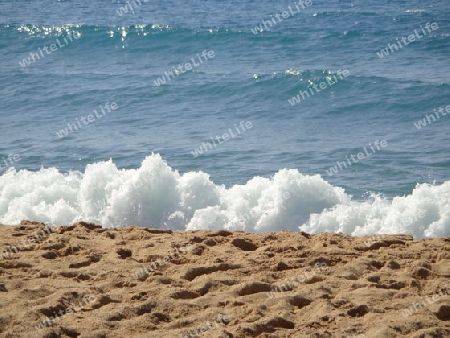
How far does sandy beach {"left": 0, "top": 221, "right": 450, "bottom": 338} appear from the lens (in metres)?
5.17

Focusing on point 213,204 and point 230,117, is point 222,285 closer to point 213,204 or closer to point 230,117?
point 213,204

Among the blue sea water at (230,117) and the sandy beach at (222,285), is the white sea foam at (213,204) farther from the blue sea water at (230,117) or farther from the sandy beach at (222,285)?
the sandy beach at (222,285)

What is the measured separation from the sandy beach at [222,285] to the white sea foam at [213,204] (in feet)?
6.04

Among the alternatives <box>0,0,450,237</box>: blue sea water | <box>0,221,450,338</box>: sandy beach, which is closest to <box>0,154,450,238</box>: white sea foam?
<box>0,0,450,237</box>: blue sea water

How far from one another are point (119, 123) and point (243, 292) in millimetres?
9988

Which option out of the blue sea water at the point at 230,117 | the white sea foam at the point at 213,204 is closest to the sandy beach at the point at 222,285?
the white sea foam at the point at 213,204

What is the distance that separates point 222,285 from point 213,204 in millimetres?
4060

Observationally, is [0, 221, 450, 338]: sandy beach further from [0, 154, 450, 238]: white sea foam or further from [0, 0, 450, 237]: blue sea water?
[0, 0, 450, 237]: blue sea water

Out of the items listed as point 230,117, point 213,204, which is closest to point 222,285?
point 213,204

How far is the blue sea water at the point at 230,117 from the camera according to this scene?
32.3 ft

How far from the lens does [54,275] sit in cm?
625

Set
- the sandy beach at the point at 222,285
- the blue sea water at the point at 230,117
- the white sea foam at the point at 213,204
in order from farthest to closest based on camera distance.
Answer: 1. the blue sea water at the point at 230,117
2. the white sea foam at the point at 213,204
3. the sandy beach at the point at 222,285

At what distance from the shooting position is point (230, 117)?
49.4 feet

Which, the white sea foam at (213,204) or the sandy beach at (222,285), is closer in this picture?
the sandy beach at (222,285)
